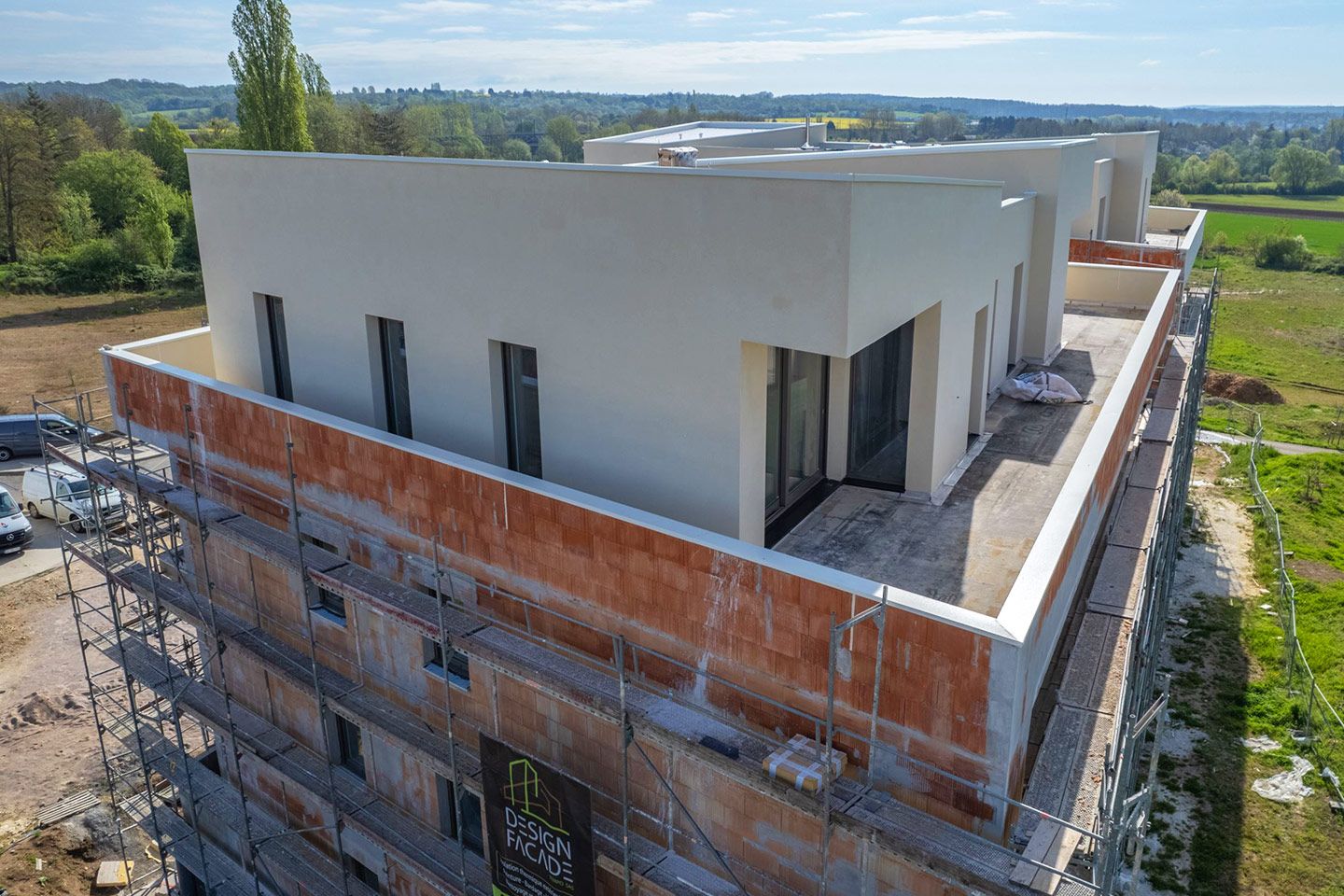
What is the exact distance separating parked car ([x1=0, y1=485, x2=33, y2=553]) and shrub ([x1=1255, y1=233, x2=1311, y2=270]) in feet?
275

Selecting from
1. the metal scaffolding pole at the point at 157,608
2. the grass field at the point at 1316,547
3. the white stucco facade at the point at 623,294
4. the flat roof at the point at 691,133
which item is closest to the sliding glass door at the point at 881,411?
the white stucco facade at the point at 623,294

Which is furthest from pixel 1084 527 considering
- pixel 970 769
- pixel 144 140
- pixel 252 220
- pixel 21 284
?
pixel 144 140

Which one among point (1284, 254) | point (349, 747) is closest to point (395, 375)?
point (349, 747)

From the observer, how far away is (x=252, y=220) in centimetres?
1379

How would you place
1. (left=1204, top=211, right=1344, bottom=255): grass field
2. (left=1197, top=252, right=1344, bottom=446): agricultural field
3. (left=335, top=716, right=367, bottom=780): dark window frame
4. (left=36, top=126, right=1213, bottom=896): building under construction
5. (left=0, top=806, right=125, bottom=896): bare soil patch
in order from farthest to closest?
(left=1204, top=211, right=1344, bottom=255): grass field < (left=1197, top=252, right=1344, bottom=446): agricultural field < (left=0, top=806, right=125, bottom=896): bare soil patch < (left=335, top=716, right=367, bottom=780): dark window frame < (left=36, top=126, right=1213, bottom=896): building under construction

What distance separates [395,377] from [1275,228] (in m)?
97.4

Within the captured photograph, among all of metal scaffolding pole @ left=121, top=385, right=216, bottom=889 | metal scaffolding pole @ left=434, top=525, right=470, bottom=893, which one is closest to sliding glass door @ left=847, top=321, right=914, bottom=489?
metal scaffolding pole @ left=434, top=525, right=470, bottom=893

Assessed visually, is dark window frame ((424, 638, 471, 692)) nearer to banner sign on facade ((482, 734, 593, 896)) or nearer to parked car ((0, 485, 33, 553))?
banner sign on facade ((482, 734, 593, 896))

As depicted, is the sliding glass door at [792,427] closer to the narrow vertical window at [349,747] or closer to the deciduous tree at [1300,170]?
the narrow vertical window at [349,747]

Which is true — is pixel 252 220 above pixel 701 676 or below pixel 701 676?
above

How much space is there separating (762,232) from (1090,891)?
5.84 m

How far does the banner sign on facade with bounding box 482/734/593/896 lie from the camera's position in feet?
31.4

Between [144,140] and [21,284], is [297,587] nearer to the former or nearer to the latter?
[21,284]

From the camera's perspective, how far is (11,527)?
87.0ft
